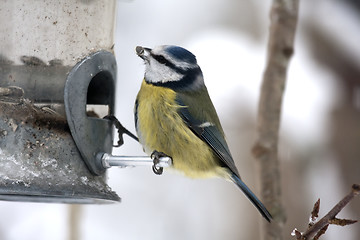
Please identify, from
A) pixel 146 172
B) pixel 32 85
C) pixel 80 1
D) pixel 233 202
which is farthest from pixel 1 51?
pixel 233 202

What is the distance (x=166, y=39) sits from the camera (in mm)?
7176

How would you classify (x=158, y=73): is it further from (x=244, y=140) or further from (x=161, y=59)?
(x=244, y=140)

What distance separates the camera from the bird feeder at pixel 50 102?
111 inches

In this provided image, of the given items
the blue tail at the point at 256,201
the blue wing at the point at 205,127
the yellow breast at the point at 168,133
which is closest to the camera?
the blue tail at the point at 256,201

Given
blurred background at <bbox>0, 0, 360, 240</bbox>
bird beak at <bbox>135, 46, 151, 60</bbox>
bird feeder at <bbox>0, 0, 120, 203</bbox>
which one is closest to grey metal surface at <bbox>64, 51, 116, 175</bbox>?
bird feeder at <bbox>0, 0, 120, 203</bbox>

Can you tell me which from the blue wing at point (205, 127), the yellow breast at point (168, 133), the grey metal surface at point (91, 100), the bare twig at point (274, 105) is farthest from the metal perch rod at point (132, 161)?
the bare twig at point (274, 105)

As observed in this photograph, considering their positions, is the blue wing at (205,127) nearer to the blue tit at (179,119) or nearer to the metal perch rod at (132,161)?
the blue tit at (179,119)

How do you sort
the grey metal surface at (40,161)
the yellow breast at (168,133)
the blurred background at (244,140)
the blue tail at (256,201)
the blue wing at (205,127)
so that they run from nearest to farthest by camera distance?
the grey metal surface at (40,161)
the blue tail at (256,201)
the yellow breast at (168,133)
the blue wing at (205,127)
the blurred background at (244,140)

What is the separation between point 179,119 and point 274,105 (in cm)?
52

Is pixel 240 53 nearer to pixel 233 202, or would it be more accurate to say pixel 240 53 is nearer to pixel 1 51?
pixel 233 202

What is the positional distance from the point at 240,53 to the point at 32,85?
485 centimetres

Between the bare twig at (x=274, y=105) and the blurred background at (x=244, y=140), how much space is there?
2364mm

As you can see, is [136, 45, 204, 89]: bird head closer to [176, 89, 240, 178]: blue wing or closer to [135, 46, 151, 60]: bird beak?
[135, 46, 151, 60]: bird beak

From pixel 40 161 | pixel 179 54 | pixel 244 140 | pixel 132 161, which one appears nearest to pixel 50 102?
pixel 40 161
